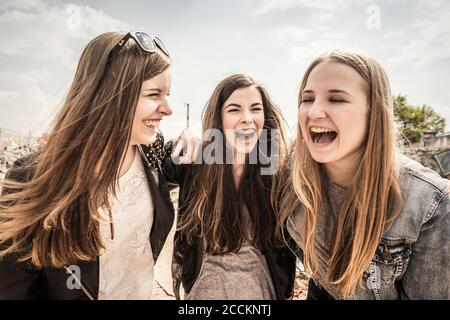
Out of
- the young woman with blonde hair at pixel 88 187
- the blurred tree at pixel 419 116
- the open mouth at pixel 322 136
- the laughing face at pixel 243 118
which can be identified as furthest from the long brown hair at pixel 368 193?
the blurred tree at pixel 419 116

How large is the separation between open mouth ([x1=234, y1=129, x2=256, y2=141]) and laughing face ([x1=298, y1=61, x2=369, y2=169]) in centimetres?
50

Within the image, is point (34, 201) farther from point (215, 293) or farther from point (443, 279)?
point (443, 279)

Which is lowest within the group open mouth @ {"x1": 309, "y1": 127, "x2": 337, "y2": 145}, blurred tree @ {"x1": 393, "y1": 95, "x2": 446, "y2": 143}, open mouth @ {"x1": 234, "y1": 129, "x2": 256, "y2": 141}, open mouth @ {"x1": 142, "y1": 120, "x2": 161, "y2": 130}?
open mouth @ {"x1": 309, "y1": 127, "x2": 337, "y2": 145}

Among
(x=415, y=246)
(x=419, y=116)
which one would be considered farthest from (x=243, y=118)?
(x=419, y=116)

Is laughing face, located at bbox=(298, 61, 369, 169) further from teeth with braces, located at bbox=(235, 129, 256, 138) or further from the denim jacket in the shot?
teeth with braces, located at bbox=(235, 129, 256, 138)

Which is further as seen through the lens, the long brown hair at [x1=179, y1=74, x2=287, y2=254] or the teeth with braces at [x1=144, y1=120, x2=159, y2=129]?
the long brown hair at [x1=179, y1=74, x2=287, y2=254]

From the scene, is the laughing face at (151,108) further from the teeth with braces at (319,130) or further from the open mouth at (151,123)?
the teeth with braces at (319,130)

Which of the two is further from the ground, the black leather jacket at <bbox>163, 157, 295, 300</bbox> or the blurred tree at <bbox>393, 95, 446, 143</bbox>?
the blurred tree at <bbox>393, 95, 446, 143</bbox>

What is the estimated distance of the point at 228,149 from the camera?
2252 mm

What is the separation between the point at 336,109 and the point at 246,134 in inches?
29.5

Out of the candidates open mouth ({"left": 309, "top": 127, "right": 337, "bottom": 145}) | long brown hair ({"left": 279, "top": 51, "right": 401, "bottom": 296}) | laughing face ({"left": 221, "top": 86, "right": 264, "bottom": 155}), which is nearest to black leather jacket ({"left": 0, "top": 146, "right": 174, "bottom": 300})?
laughing face ({"left": 221, "top": 86, "right": 264, "bottom": 155})

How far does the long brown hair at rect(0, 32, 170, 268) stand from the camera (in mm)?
1549

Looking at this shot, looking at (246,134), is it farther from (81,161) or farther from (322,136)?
(81,161)
